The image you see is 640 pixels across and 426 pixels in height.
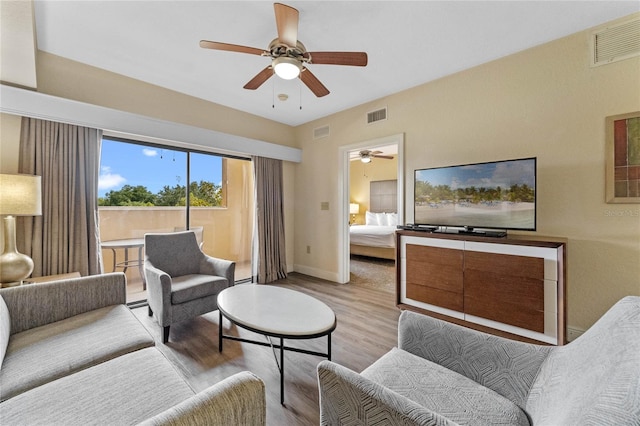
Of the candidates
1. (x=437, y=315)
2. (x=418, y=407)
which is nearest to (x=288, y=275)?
(x=437, y=315)

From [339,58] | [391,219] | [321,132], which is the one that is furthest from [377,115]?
[391,219]

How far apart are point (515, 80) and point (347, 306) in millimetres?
3006

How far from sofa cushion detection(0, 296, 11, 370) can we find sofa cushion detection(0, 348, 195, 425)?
40cm

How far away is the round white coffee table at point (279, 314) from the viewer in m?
1.59

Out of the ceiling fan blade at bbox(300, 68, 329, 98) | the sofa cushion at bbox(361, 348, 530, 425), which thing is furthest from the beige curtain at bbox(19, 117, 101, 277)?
the sofa cushion at bbox(361, 348, 530, 425)

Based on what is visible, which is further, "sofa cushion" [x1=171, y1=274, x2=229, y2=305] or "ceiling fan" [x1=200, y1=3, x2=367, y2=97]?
"sofa cushion" [x1=171, y1=274, x2=229, y2=305]

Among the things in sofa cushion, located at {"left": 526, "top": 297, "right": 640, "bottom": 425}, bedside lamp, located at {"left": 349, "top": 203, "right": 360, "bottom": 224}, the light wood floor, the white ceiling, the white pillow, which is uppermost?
the white ceiling

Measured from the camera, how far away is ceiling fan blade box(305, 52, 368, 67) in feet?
6.44

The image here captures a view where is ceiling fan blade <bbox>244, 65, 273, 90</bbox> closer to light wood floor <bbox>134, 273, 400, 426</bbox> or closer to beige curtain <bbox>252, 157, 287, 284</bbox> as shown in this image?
beige curtain <bbox>252, 157, 287, 284</bbox>

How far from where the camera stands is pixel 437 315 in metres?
2.69

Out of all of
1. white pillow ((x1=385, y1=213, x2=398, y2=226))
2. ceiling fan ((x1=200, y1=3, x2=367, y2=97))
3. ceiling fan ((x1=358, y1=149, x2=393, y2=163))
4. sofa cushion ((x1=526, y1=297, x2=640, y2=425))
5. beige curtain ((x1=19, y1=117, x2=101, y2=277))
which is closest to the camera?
sofa cushion ((x1=526, y1=297, x2=640, y2=425))

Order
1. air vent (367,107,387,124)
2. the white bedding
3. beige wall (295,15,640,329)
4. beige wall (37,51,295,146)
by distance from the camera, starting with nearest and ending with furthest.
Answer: beige wall (295,15,640,329) < beige wall (37,51,295,146) < air vent (367,107,387,124) < the white bedding

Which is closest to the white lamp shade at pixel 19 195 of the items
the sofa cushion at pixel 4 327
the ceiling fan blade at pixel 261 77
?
the sofa cushion at pixel 4 327

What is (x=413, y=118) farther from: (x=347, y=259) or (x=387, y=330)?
(x=387, y=330)
